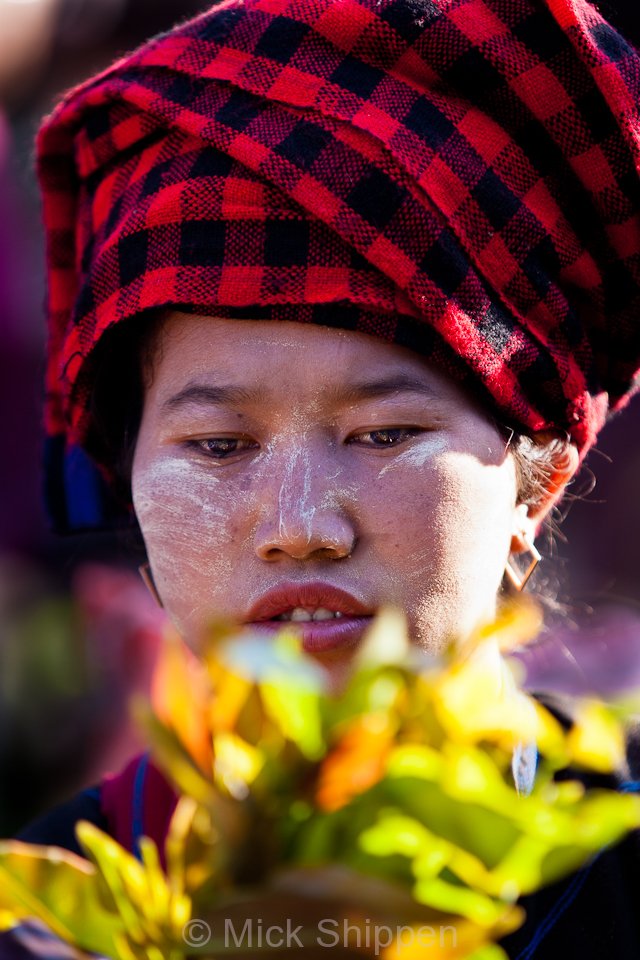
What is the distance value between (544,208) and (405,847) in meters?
0.95

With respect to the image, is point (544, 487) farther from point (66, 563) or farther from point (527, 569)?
point (66, 563)

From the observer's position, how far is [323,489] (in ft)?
4.08

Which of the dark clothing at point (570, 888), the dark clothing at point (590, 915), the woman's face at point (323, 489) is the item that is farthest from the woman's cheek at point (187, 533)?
the dark clothing at point (590, 915)

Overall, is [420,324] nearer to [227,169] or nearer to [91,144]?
[227,169]

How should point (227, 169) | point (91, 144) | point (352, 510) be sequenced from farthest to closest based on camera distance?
point (91, 144) → point (227, 169) → point (352, 510)

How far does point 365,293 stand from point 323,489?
0.86 feet

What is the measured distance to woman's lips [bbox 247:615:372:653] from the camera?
1234 millimetres

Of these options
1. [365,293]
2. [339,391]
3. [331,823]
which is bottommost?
[331,823]

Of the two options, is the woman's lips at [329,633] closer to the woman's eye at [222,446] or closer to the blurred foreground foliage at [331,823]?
the woman's eye at [222,446]

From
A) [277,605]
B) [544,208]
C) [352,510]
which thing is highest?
[544,208]

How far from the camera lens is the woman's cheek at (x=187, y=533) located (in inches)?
51.9

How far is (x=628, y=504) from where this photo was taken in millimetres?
3461

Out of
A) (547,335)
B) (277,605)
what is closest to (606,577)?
(547,335)

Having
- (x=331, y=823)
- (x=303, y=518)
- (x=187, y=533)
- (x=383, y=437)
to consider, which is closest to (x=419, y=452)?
(x=383, y=437)
